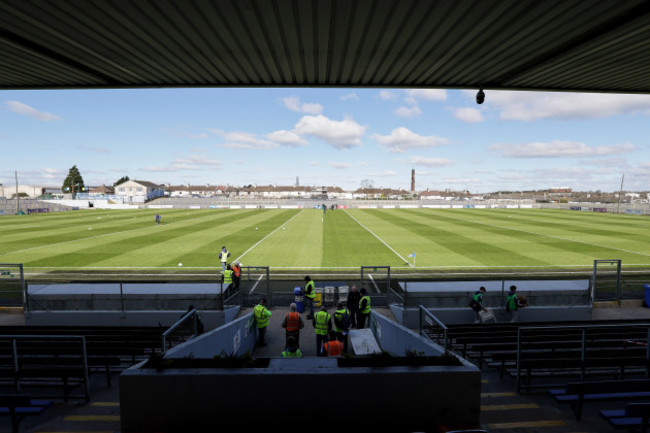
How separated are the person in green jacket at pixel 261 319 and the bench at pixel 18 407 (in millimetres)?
4381

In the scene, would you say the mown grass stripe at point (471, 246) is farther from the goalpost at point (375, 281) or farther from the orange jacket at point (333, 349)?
the orange jacket at point (333, 349)

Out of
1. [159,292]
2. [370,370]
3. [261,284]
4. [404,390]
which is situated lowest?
[261,284]

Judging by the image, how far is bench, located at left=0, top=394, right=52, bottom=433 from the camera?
438 cm

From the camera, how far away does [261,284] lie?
52.5ft

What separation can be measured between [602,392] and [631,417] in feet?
1.24

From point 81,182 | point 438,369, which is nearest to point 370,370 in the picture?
point 438,369

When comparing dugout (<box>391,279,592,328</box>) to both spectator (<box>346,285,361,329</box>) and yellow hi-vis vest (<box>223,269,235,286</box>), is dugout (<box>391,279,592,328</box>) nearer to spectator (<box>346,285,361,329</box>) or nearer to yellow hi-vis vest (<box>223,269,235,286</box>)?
spectator (<box>346,285,361,329</box>)

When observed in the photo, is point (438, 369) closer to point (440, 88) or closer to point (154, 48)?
point (440, 88)

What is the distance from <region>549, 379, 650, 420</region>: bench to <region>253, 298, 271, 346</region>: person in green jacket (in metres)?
6.29

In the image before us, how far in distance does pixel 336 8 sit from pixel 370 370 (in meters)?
5.29

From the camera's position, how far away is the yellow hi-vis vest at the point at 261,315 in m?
8.44

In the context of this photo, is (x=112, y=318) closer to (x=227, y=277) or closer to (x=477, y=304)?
(x=227, y=277)

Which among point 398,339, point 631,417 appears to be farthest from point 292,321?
point 631,417

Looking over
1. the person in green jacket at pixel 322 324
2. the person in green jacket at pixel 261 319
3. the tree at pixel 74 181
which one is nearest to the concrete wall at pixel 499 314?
the person in green jacket at pixel 322 324
